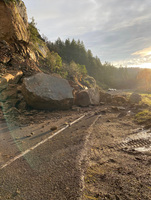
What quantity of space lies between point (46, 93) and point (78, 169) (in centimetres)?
548

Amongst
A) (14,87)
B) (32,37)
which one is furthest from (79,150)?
(32,37)

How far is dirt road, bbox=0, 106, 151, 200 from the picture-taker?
1.63m

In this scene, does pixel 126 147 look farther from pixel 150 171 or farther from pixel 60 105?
pixel 60 105

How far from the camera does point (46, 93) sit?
7.11m

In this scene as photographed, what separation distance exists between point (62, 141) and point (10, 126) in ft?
9.02

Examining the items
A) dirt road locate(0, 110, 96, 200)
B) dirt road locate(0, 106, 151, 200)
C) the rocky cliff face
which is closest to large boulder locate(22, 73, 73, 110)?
dirt road locate(0, 106, 151, 200)

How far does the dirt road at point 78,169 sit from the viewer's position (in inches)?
64.3

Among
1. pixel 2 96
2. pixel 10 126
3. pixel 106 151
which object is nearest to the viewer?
pixel 106 151

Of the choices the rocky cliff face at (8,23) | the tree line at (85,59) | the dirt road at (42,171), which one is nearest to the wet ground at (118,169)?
the dirt road at (42,171)

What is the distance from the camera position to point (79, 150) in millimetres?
2969

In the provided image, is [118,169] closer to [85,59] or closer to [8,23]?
[8,23]

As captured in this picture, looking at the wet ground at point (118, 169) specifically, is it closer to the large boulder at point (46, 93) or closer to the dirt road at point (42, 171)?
the dirt road at point (42, 171)

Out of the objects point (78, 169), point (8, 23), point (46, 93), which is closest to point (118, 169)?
point (78, 169)

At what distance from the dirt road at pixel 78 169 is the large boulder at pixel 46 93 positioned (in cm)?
330
